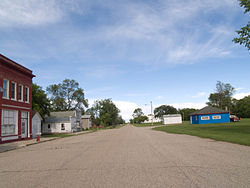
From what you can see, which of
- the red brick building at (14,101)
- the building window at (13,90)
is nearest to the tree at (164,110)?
the red brick building at (14,101)

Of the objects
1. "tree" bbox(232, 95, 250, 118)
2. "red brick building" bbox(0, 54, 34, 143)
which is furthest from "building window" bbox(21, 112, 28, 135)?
"tree" bbox(232, 95, 250, 118)

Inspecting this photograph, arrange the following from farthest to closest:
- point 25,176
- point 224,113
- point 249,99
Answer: point 249,99
point 224,113
point 25,176

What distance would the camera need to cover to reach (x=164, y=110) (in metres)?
164

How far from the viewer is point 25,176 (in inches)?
289

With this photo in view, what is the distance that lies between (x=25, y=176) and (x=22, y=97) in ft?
71.2

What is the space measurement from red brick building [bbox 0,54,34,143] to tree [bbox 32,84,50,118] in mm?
Result: 9214

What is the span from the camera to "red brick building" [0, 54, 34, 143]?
22797mm

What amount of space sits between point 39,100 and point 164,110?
13271cm

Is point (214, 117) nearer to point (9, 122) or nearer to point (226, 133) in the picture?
point (226, 133)

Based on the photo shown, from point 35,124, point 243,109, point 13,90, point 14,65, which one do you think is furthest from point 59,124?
point 243,109

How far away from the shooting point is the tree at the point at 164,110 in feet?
526

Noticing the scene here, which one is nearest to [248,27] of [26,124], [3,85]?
[3,85]

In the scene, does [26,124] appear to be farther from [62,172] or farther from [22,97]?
[62,172]

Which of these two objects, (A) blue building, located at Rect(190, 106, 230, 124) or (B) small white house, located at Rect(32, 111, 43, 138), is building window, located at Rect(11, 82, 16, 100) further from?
(A) blue building, located at Rect(190, 106, 230, 124)
